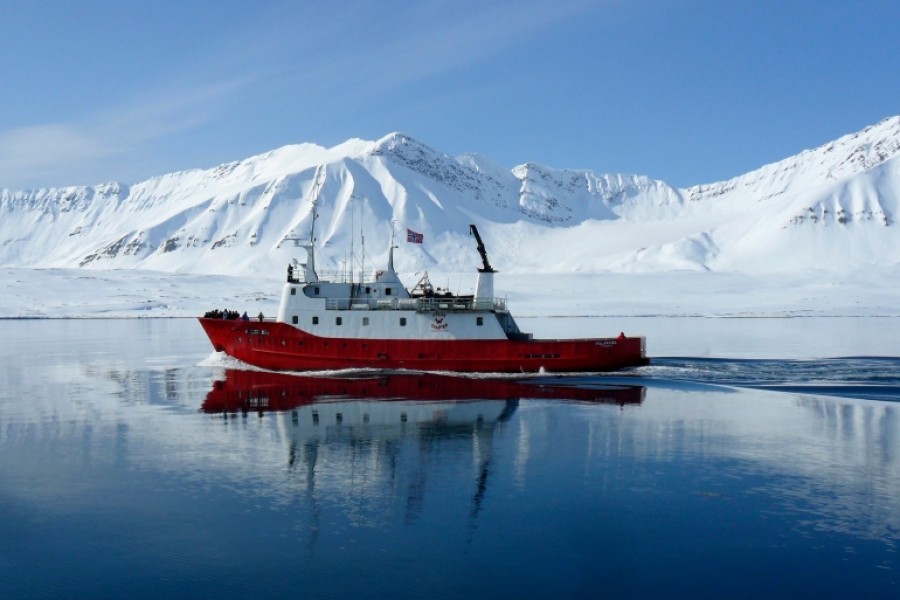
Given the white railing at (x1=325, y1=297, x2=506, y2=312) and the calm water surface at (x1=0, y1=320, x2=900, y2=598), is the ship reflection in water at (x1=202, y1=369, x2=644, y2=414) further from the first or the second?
the white railing at (x1=325, y1=297, x2=506, y2=312)

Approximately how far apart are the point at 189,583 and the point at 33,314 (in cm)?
11379

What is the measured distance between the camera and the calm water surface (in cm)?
1395

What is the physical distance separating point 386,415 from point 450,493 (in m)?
10.4

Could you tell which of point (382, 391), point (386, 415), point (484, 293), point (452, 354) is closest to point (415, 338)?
point (452, 354)

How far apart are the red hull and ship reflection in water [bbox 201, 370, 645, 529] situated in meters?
0.96

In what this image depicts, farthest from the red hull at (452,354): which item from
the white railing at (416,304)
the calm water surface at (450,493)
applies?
the calm water surface at (450,493)

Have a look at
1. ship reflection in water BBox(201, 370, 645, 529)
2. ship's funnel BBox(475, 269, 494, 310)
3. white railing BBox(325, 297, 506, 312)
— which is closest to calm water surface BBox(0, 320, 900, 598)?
ship reflection in water BBox(201, 370, 645, 529)

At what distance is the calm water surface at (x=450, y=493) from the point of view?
13.9 meters

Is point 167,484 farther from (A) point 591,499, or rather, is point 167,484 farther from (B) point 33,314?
(B) point 33,314

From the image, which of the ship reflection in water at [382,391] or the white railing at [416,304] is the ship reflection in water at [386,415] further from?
the white railing at [416,304]

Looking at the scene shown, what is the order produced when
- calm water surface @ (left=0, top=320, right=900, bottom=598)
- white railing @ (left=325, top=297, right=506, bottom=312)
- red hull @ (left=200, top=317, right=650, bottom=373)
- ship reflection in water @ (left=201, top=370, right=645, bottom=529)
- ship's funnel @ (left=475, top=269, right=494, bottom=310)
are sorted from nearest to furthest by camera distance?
calm water surface @ (left=0, top=320, right=900, bottom=598), ship reflection in water @ (left=201, top=370, right=645, bottom=529), white railing @ (left=325, top=297, right=506, bottom=312), red hull @ (left=200, top=317, right=650, bottom=373), ship's funnel @ (left=475, top=269, right=494, bottom=310)

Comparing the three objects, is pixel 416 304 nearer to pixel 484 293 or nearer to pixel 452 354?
pixel 452 354

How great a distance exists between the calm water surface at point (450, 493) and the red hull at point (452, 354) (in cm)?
537

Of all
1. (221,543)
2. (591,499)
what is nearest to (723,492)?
(591,499)
